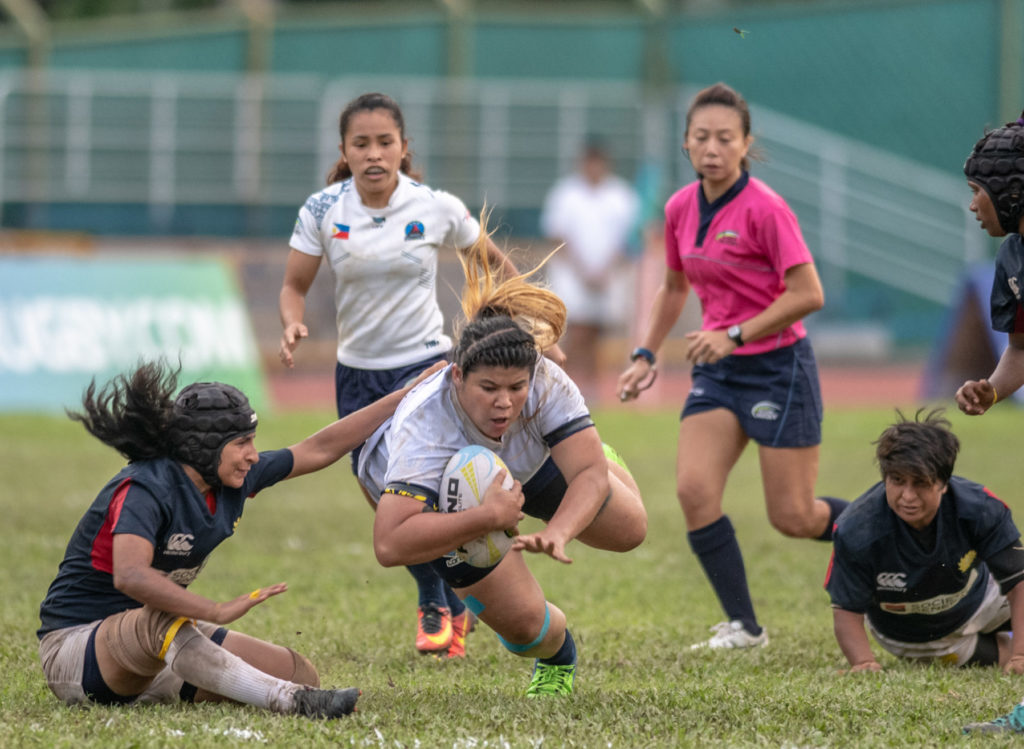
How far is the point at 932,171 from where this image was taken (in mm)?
19562

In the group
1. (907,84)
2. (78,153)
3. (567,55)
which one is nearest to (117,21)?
(78,153)

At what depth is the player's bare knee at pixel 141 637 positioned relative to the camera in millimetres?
4109

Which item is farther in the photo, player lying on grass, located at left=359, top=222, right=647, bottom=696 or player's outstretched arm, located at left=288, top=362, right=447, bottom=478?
player's outstretched arm, located at left=288, top=362, right=447, bottom=478

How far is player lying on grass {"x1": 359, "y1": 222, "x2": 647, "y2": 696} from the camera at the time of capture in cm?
414

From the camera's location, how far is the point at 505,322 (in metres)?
4.29

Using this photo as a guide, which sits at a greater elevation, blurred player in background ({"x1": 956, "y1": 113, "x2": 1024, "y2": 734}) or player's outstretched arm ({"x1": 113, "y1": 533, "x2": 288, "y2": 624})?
blurred player in background ({"x1": 956, "y1": 113, "x2": 1024, "y2": 734})

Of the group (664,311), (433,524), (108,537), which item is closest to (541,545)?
(433,524)

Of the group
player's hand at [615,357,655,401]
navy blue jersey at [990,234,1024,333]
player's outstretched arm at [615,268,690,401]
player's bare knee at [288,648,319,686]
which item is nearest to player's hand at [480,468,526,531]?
player's bare knee at [288,648,319,686]

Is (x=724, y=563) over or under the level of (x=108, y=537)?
under

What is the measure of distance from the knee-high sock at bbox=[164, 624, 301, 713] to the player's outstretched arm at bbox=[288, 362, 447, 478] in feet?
2.17

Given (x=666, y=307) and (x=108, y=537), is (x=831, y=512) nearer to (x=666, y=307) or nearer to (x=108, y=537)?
(x=666, y=307)

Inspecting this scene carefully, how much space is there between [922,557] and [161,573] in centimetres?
250

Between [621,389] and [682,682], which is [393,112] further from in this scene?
[682,682]

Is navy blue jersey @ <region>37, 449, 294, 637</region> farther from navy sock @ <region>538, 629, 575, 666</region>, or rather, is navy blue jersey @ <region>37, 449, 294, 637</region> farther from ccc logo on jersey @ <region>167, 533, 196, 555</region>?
navy sock @ <region>538, 629, 575, 666</region>
